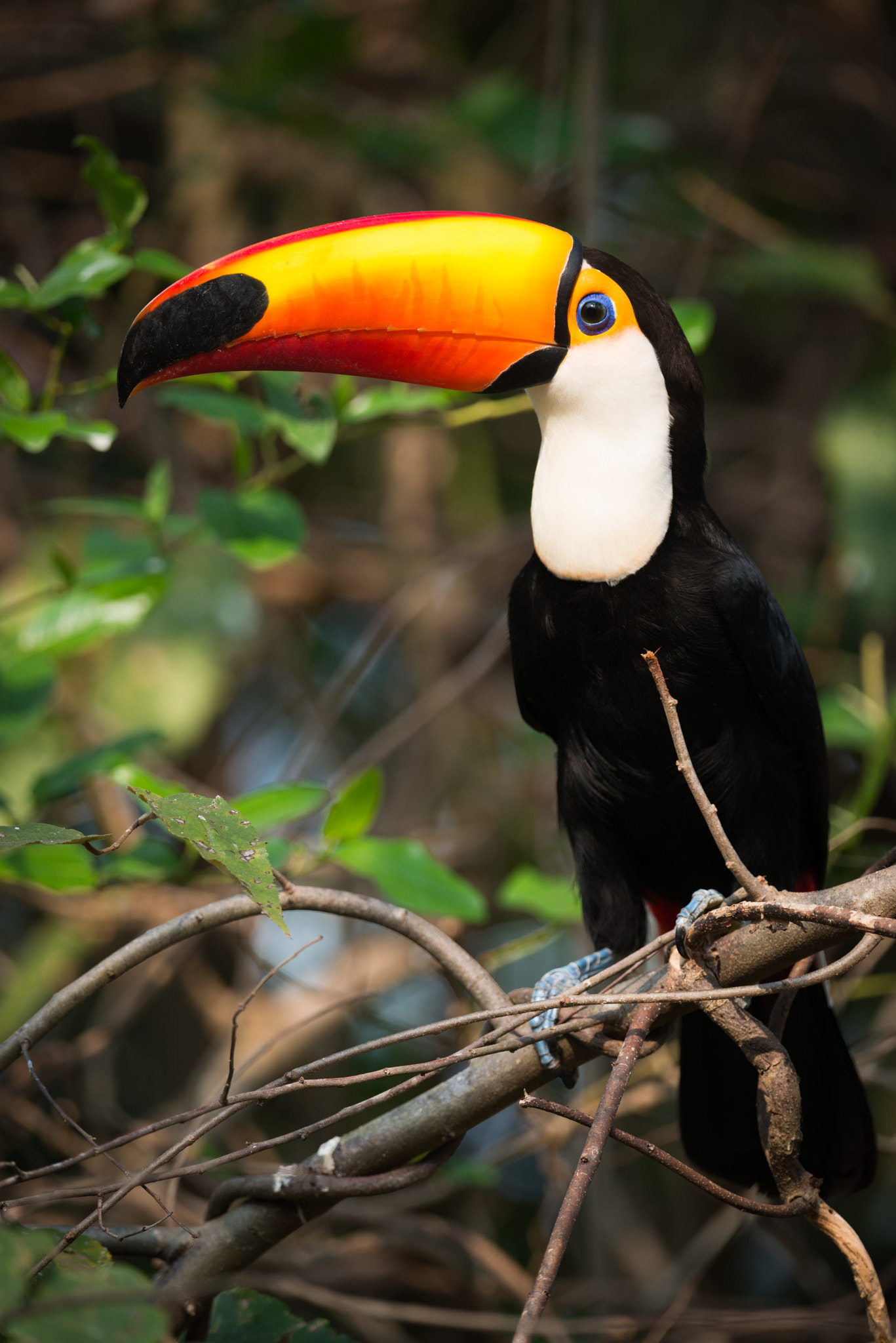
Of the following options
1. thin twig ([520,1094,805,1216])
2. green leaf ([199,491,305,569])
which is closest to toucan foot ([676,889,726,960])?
thin twig ([520,1094,805,1216])

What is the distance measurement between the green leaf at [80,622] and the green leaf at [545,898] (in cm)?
97

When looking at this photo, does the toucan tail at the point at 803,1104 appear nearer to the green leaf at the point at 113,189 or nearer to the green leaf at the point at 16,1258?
the green leaf at the point at 16,1258

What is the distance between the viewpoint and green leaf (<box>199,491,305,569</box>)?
229 cm

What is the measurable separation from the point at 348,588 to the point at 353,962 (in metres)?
Result: 1.58

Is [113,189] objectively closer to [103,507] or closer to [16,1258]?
[103,507]

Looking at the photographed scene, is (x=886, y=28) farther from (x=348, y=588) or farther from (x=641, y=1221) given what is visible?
(x=641, y=1221)

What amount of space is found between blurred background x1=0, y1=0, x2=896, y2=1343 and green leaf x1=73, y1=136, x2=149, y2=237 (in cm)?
45

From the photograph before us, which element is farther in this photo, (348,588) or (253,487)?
(348,588)

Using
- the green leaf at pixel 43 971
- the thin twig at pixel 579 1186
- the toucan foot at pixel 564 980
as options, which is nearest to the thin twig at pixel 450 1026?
the thin twig at pixel 579 1186

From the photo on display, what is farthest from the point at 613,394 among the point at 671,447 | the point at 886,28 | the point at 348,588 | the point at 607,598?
the point at 886,28

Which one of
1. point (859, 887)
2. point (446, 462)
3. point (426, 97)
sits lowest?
point (446, 462)

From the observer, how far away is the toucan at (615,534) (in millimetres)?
2193

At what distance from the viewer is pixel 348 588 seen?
4.93 meters

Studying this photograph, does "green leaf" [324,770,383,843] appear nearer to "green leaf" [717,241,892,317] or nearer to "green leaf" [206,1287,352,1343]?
"green leaf" [206,1287,352,1343]
